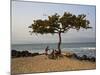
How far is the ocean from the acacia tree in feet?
0.40

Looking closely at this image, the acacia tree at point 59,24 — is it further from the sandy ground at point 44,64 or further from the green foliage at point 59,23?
the sandy ground at point 44,64

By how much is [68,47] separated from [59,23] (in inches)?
14.6

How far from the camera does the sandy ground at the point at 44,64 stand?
102 inches

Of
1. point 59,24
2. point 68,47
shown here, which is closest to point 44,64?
point 68,47

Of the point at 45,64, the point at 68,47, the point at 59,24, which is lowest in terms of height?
the point at 45,64

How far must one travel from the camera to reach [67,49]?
2.80 metres

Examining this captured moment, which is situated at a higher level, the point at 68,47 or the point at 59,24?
the point at 59,24

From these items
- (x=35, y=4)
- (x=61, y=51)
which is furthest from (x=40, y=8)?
(x=61, y=51)

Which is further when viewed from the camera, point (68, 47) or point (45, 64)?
point (68, 47)

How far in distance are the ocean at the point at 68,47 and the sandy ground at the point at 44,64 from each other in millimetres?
118

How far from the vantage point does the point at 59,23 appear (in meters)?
2.80

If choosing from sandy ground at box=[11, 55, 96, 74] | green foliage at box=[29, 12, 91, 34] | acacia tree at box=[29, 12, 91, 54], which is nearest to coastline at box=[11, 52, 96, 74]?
sandy ground at box=[11, 55, 96, 74]

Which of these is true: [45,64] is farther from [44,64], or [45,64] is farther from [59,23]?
[59,23]

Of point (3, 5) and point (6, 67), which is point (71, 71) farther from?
point (3, 5)
